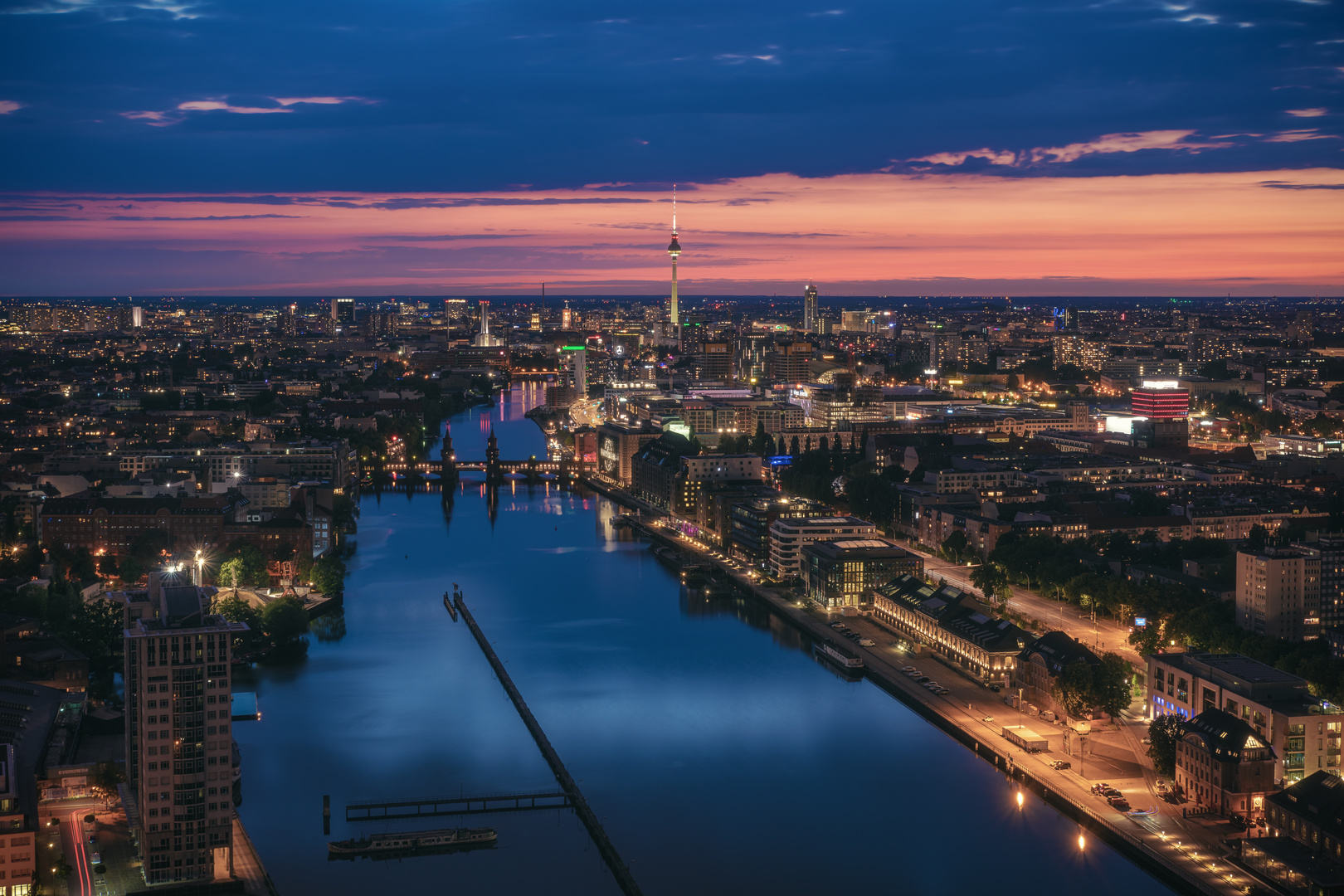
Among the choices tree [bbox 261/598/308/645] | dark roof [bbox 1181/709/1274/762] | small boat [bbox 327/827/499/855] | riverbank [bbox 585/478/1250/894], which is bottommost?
small boat [bbox 327/827/499/855]

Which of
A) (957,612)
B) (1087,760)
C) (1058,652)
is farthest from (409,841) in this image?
(957,612)

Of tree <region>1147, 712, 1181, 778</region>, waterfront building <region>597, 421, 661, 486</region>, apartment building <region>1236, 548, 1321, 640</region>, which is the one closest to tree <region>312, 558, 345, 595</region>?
tree <region>1147, 712, 1181, 778</region>

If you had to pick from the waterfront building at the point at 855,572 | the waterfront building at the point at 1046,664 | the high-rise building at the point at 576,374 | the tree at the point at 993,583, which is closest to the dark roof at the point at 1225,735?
the waterfront building at the point at 1046,664

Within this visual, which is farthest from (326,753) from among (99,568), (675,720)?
(99,568)

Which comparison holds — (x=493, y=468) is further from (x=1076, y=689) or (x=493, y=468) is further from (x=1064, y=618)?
(x=1076, y=689)

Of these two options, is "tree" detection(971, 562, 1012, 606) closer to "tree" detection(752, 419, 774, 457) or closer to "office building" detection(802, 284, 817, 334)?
"tree" detection(752, 419, 774, 457)

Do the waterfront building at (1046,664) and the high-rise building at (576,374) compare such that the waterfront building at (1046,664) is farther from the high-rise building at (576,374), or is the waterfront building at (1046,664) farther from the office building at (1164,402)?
the high-rise building at (576,374)

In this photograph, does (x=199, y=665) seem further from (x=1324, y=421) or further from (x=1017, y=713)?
(x=1324, y=421)
